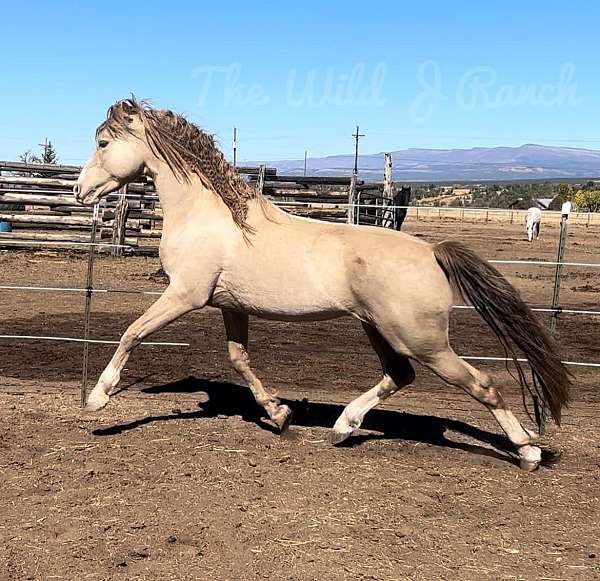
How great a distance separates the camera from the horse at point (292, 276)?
14.5ft

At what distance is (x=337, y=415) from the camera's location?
18.9 feet

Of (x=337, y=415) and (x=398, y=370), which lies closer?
(x=398, y=370)

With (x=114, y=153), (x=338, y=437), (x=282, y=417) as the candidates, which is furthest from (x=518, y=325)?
(x=114, y=153)

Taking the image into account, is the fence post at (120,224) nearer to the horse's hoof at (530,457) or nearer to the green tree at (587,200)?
the horse's hoof at (530,457)

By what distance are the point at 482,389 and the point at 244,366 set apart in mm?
1607

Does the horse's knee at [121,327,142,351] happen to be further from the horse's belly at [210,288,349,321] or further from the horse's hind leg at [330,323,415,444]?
the horse's hind leg at [330,323,415,444]

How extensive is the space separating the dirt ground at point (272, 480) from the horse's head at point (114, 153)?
163cm

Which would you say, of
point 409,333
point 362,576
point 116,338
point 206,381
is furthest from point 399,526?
point 116,338

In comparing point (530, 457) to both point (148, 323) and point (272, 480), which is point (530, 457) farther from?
point (148, 323)

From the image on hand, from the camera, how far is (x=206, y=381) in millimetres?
6605

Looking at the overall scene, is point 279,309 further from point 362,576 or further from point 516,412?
point 516,412

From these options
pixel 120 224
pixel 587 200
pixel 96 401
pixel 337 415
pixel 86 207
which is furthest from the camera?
pixel 587 200

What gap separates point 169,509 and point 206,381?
2.76 m

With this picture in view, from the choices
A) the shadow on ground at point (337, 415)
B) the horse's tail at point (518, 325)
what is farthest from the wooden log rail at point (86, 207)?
the horse's tail at point (518, 325)
